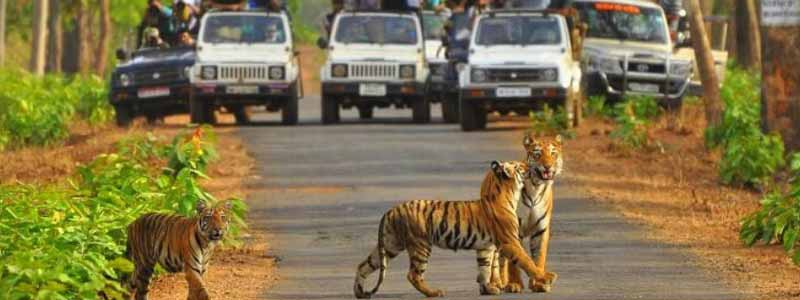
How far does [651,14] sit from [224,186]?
14.8m

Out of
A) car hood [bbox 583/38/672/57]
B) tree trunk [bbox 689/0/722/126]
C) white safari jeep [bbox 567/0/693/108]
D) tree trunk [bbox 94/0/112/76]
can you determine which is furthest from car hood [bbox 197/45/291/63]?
tree trunk [bbox 94/0/112/76]

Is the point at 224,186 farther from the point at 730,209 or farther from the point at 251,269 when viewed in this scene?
the point at 251,269

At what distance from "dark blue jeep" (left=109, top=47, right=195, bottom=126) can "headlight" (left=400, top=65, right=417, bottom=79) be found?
3.20 metres

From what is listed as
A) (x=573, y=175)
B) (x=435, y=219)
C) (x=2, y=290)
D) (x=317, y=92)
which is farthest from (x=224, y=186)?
(x=317, y=92)

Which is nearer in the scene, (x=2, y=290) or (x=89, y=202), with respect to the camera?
(x=2, y=290)

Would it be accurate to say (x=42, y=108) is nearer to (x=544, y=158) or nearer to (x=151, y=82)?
(x=151, y=82)

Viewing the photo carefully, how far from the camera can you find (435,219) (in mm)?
14195

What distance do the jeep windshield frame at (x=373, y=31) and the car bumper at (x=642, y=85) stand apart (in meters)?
2.95

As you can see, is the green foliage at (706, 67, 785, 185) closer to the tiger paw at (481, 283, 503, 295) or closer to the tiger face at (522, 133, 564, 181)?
the tiger face at (522, 133, 564, 181)

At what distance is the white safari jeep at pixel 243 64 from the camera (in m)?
35.7

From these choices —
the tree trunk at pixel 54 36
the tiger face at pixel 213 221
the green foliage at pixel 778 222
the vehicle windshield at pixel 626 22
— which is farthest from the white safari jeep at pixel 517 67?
the tree trunk at pixel 54 36

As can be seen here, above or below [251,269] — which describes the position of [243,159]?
below

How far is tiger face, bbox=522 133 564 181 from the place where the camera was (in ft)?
46.6

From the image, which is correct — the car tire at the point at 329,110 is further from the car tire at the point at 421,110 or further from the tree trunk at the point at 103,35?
the tree trunk at the point at 103,35
